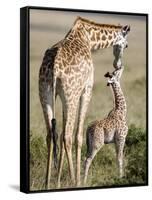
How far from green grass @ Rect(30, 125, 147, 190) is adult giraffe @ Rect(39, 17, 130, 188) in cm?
5

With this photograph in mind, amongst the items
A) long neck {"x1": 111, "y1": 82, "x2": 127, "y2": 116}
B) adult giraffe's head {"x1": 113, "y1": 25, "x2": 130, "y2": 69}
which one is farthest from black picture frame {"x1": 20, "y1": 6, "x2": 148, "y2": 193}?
long neck {"x1": 111, "y1": 82, "x2": 127, "y2": 116}

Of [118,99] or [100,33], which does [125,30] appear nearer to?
[100,33]

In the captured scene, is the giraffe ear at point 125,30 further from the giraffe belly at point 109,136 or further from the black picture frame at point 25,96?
the giraffe belly at point 109,136

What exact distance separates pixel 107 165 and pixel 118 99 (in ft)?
1.71

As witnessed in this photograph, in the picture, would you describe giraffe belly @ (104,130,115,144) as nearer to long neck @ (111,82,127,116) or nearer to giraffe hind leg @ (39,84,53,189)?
long neck @ (111,82,127,116)

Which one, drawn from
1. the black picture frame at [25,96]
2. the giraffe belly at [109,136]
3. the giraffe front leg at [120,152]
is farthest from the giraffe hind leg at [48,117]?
the giraffe front leg at [120,152]

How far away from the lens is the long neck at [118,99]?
6012mm

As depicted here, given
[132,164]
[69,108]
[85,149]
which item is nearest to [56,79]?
[69,108]

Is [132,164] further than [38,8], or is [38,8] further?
[132,164]

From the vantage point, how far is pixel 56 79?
5672 mm

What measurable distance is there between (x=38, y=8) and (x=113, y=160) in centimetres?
133

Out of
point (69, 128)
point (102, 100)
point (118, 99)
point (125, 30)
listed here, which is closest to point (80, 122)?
point (69, 128)

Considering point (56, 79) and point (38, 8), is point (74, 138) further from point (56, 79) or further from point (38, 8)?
point (38, 8)

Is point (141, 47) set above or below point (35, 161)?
above
